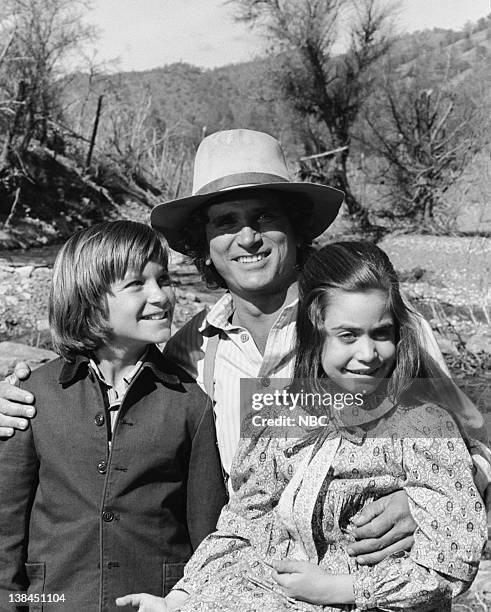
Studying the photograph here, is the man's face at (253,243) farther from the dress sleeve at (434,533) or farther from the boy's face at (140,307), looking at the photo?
the dress sleeve at (434,533)

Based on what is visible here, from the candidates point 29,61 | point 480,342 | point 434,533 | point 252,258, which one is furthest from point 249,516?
point 29,61

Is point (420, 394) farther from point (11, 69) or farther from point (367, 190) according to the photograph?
point (367, 190)

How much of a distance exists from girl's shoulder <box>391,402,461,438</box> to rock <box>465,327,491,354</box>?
5.79m

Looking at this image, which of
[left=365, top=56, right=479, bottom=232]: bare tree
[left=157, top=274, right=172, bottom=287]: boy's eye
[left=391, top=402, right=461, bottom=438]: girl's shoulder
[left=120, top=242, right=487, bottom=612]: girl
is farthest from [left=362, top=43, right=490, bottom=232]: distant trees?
[left=391, top=402, right=461, bottom=438]: girl's shoulder

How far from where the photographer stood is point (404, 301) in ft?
7.13

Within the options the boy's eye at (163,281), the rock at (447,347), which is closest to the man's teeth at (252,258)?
the boy's eye at (163,281)

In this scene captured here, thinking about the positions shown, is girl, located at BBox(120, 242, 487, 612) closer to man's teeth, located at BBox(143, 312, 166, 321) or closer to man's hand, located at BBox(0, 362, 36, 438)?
man's teeth, located at BBox(143, 312, 166, 321)

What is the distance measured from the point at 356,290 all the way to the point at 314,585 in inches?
29.0

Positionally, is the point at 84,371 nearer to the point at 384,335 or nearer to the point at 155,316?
the point at 155,316

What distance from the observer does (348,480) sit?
6.51 feet

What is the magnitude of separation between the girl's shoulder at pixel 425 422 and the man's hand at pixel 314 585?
14.9 inches

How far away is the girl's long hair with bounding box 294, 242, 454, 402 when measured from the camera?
2.08 meters

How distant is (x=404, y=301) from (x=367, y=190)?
737 inches

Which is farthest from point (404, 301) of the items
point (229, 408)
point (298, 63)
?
point (298, 63)
